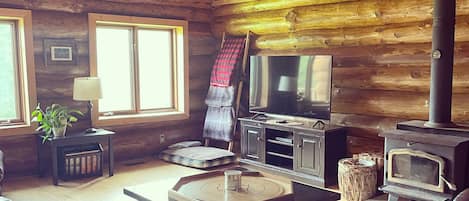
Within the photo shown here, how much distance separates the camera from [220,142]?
6.82 m

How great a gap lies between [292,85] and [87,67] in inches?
101

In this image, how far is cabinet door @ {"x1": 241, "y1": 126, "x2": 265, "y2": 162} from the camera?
5.54m

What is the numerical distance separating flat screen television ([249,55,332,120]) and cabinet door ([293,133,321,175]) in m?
0.31

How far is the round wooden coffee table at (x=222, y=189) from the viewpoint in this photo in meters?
3.44

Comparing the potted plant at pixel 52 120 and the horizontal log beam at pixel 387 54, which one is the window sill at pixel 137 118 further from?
the horizontal log beam at pixel 387 54

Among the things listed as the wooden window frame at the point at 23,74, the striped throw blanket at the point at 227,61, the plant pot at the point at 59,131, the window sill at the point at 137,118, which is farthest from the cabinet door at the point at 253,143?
the wooden window frame at the point at 23,74

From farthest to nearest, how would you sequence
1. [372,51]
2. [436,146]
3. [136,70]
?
[136,70] < [372,51] < [436,146]

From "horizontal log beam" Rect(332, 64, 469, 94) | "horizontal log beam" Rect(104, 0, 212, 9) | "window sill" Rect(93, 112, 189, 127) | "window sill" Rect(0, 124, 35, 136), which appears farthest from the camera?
"horizontal log beam" Rect(104, 0, 212, 9)

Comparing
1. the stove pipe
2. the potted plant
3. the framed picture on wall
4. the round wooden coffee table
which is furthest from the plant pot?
the stove pipe

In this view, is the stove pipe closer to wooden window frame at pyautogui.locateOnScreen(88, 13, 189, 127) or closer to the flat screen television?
the flat screen television

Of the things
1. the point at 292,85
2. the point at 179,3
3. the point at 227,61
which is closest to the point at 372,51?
the point at 292,85

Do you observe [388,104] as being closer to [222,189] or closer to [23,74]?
[222,189]

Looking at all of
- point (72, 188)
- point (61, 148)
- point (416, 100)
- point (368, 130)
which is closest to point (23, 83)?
point (61, 148)

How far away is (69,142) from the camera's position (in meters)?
5.02
